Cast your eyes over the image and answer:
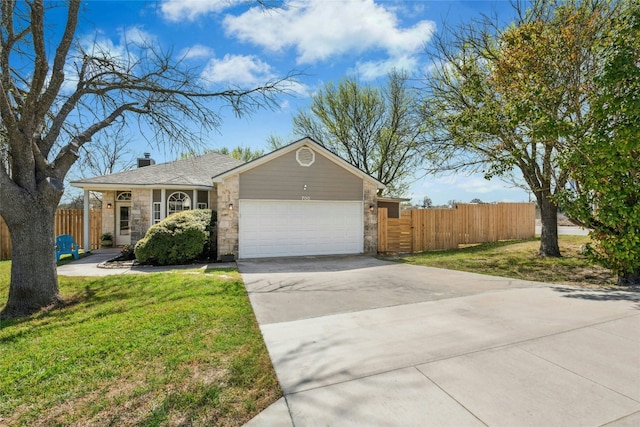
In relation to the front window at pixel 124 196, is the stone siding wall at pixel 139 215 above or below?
below

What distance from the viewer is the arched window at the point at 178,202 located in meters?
13.4

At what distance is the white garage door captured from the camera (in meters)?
11.3

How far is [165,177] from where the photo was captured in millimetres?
13711

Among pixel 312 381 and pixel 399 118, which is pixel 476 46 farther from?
pixel 312 381

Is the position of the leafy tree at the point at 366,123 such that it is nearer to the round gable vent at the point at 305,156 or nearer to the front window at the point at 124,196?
the round gable vent at the point at 305,156

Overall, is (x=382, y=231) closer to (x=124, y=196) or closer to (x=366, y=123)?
(x=366, y=123)

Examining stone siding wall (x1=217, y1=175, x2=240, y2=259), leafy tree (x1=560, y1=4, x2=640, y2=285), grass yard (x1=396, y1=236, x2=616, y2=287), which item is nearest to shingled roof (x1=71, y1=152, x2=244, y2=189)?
stone siding wall (x1=217, y1=175, x2=240, y2=259)

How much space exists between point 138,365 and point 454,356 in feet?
11.1

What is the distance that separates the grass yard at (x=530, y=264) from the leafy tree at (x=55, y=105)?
7.31 m

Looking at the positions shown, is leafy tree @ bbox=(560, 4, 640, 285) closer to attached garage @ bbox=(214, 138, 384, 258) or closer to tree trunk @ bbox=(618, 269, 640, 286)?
tree trunk @ bbox=(618, 269, 640, 286)

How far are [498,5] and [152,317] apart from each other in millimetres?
13214

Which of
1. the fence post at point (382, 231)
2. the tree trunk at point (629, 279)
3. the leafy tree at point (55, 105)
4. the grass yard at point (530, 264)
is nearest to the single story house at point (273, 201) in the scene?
the fence post at point (382, 231)

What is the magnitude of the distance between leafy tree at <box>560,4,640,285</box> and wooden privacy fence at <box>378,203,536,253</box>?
688 cm

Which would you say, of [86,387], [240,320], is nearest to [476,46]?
[240,320]
